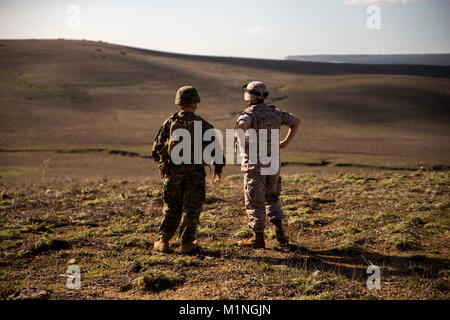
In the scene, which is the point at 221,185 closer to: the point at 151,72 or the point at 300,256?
the point at 300,256

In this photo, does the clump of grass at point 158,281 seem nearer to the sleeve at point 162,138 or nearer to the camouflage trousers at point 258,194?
the camouflage trousers at point 258,194

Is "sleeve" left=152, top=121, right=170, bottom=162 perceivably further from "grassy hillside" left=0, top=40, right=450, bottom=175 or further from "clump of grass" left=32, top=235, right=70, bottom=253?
"grassy hillside" left=0, top=40, right=450, bottom=175

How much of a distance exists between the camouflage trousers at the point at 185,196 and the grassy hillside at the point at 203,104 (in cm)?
1517

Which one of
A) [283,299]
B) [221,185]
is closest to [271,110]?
[283,299]

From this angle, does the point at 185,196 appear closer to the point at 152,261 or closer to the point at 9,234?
the point at 152,261

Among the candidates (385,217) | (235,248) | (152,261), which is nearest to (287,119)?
(235,248)

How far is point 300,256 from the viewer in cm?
500

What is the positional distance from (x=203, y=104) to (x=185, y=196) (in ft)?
109

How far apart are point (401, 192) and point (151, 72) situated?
158 ft

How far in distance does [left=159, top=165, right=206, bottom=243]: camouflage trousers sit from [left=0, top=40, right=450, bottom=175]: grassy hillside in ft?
49.8

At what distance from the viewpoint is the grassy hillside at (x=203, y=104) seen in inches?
922

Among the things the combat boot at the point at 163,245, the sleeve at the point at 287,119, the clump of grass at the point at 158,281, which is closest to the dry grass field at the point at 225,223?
the clump of grass at the point at 158,281

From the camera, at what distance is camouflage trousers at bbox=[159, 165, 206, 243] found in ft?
16.3
